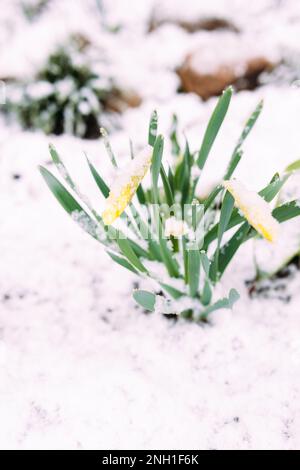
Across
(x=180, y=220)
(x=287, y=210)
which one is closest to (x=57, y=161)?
(x=180, y=220)

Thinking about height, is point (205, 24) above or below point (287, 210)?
above

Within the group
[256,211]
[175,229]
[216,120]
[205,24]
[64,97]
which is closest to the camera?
[256,211]

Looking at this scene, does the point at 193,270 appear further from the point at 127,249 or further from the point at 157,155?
the point at 157,155

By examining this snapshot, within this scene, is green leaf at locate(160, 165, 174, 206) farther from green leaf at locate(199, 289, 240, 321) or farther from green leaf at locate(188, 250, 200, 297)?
green leaf at locate(199, 289, 240, 321)

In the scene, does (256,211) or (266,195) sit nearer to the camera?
(256,211)

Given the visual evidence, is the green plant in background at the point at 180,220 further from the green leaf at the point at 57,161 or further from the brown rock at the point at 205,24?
the brown rock at the point at 205,24
